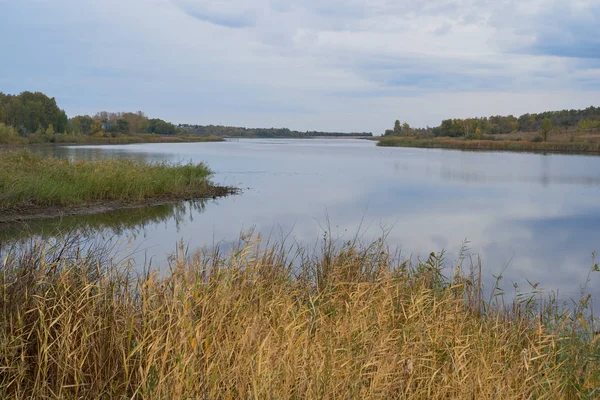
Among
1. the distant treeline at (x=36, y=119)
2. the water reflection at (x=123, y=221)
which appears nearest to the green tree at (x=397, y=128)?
the distant treeline at (x=36, y=119)

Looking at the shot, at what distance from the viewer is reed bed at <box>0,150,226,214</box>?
1187cm

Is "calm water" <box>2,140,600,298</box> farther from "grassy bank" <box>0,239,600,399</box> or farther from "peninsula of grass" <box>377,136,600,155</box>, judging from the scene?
"peninsula of grass" <box>377,136,600,155</box>

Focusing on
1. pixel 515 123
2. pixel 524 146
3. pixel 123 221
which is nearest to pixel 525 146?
pixel 524 146

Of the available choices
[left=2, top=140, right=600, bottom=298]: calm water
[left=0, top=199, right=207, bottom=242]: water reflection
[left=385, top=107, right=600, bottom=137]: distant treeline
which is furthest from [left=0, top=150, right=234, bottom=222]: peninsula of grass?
[left=385, top=107, right=600, bottom=137]: distant treeline

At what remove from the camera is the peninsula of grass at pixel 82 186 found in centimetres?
1175

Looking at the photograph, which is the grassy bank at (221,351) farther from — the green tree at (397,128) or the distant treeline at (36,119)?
the green tree at (397,128)

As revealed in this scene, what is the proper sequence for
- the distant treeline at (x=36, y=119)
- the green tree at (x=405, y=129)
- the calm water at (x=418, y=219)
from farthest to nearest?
1. the green tree at (x=405, y=129)
2. the distant treeline at (x=36, y=119)
3. the calm water at (x=418, y=219)

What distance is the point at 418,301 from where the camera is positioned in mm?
3840

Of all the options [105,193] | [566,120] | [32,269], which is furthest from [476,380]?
[566,120]

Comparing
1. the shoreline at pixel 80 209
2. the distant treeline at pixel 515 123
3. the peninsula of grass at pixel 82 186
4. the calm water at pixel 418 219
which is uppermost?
the distant treeline at pixel 515 123

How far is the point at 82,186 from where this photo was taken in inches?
533

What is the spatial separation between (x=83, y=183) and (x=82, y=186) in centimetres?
9

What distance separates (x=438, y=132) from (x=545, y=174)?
6980cm

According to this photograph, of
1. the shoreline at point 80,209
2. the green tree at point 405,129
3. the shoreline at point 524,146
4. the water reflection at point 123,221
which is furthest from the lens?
the green tree at point 405,129
